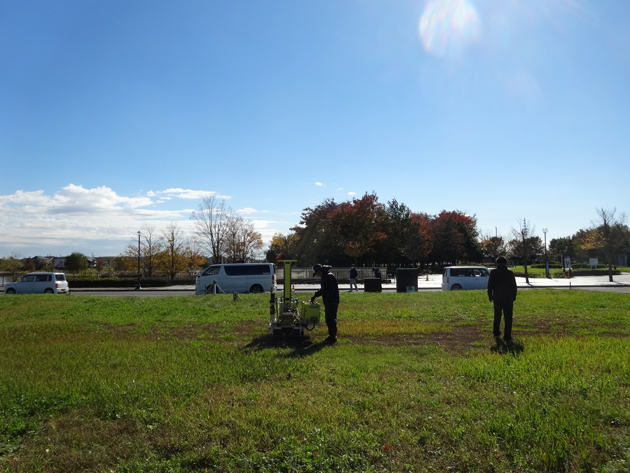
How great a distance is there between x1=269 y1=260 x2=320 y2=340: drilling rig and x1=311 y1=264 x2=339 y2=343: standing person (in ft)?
1.60

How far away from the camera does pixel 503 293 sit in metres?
8.27

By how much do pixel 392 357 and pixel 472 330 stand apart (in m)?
3.65

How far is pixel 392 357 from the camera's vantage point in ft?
22.0

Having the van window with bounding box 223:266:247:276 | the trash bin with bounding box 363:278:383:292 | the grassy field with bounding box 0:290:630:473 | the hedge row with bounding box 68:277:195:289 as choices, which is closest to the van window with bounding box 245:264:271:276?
the van window with bounding box 223:266:247:276

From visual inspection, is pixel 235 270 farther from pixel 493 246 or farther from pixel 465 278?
pixel 493 246

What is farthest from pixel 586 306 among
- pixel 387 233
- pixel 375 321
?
pixel 387 233

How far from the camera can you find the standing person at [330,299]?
820cm

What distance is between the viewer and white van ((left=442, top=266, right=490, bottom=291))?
77.2 feet

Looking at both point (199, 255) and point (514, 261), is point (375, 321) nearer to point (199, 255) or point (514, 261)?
point (199, 255)

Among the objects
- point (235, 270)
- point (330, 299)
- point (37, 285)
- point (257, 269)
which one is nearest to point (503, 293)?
point (330, 299)

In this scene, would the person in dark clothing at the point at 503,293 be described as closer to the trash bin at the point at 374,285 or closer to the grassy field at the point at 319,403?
the grassy field at the point at 319,403

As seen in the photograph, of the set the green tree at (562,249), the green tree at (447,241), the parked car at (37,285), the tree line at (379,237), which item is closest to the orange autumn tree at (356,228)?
the tree line at (379,237)

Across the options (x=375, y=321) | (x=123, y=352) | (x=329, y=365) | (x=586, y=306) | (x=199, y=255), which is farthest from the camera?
(x=199, y=255)

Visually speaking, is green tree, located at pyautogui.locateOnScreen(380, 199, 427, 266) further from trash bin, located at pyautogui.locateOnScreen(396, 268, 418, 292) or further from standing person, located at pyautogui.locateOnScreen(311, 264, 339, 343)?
standing person, located at pyautogui.locateOnScreen(311, 264, 339, 343)
